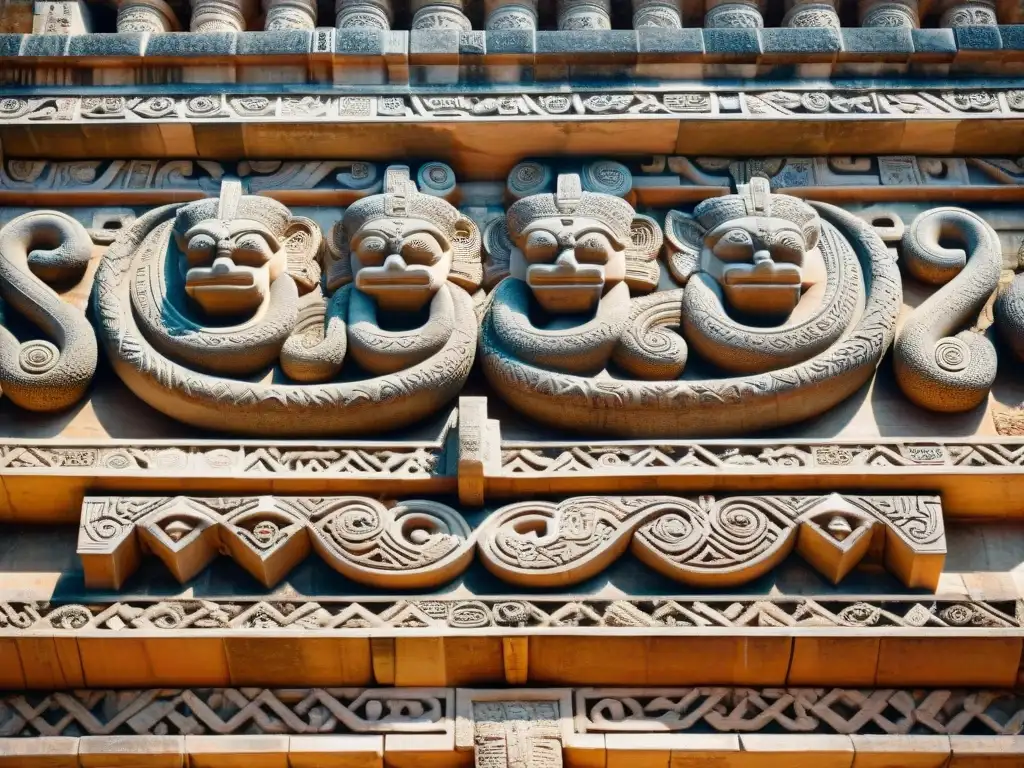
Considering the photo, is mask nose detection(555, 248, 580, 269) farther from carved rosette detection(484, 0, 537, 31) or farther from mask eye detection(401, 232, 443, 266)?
carved rosette detection(484, 0, 537, 31)

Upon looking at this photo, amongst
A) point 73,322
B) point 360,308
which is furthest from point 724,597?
point 73,322

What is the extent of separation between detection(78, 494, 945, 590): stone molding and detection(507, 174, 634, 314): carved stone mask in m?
1.35

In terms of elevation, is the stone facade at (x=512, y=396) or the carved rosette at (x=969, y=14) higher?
the carved rosette at (x=969, y=14)

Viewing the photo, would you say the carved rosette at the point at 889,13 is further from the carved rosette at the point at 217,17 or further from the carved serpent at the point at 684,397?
the carved rosette at the point at 217,17

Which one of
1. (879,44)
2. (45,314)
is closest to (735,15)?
(879,44)

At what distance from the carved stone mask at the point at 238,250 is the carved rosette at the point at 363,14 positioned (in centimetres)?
192

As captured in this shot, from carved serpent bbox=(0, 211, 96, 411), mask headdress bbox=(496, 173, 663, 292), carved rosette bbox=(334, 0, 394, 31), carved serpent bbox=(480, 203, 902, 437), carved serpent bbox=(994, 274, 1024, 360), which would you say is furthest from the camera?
carved rosette bbox=(334, 0, 394, 31)

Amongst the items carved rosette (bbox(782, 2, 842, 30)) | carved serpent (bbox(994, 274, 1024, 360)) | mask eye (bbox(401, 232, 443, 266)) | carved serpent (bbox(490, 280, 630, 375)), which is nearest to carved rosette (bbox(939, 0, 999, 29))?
carved rosette (bbox(782, 2, 842, 30))

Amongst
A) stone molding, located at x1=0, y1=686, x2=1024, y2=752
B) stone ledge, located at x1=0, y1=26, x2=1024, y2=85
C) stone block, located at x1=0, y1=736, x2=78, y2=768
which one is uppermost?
stone ledge, located at x1=0, y1=26, x2=1024, y2=85

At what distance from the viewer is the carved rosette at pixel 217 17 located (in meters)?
10.8

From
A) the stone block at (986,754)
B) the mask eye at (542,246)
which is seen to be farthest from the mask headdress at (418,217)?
the stone block at (986,754)

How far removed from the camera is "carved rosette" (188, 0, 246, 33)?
35.5ft

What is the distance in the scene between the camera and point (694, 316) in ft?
28.5

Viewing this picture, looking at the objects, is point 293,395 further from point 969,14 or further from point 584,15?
→ point 969,14
